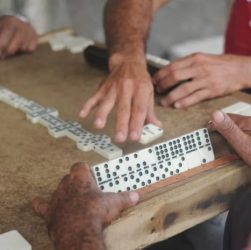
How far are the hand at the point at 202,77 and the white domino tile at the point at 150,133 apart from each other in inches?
6.5

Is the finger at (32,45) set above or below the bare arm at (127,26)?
below

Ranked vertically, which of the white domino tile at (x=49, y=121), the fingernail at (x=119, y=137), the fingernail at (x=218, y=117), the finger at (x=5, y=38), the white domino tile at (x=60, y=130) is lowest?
the finger at (x=5, y=38)

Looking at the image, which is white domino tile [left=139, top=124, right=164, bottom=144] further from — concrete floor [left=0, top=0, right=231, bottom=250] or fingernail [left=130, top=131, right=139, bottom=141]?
concrete floor [left=0, top=0, right=231, bottom=250]

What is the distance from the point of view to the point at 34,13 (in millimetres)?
2377

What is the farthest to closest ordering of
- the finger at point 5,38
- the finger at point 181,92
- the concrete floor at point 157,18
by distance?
the concrete floor at point 157,18 → the finger at point 5,38 → the finger at point 181,92

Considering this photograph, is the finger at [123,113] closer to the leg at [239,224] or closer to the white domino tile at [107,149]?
the white domino tile at [107,149]

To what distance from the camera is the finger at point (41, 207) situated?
0.93m

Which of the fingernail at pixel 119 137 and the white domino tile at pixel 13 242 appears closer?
the white domino tile at pixel 13 242

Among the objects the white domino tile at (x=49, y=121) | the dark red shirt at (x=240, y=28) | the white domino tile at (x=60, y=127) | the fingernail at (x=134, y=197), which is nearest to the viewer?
the fingernail at (x=134, y=197)

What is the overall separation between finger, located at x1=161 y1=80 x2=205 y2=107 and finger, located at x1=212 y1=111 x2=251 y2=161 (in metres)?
0.30

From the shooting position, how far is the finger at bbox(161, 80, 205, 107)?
137 cm

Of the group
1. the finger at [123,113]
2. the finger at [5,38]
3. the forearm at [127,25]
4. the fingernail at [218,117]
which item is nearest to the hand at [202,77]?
the forearm at [127,25]

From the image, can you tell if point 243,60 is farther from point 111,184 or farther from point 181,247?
point 111,184

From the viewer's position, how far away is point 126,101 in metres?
1.16
